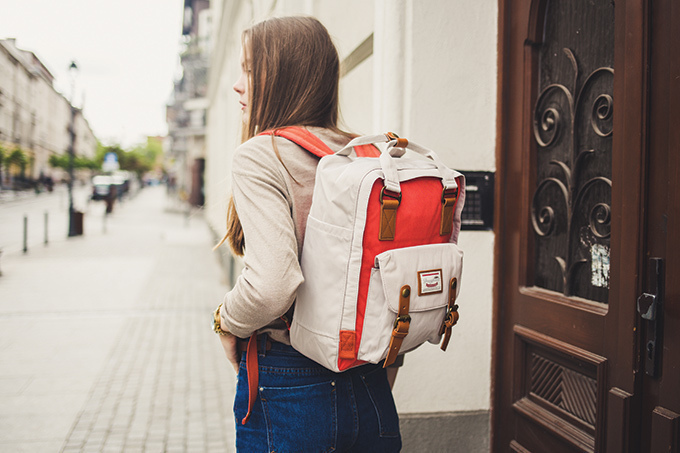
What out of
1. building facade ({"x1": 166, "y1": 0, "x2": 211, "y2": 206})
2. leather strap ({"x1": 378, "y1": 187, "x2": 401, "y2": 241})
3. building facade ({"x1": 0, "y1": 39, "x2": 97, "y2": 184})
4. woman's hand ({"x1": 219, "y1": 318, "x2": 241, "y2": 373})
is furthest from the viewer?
building facade ({"x1": 166, "y1": 0, "x2": 211, "y2": 206})

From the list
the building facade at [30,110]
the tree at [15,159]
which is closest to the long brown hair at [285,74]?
the building facade at [30,110]

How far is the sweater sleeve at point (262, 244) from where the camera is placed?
1381 mm

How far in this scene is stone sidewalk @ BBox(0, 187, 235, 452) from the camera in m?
3.82

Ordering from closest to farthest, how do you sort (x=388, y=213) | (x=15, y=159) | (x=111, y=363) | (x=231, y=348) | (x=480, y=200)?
1. (x=388, y=213)
2. (x=231, y=348)
3. (x=480, y=200)
4. (x=111, y=363)
5. (x=15, y=159)

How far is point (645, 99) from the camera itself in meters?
1.69

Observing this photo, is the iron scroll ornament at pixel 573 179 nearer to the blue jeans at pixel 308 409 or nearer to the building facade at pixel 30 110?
the blue jeans at pixel 308 409

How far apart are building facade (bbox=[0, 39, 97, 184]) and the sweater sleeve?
18080 millimetres

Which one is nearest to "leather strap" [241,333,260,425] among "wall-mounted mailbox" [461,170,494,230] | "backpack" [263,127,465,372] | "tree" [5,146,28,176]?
"backpack" [263,127,465,372]

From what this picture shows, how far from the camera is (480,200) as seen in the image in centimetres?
260

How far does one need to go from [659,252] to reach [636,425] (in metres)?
0.59

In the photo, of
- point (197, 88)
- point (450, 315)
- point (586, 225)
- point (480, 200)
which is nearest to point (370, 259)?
point (450, 315)

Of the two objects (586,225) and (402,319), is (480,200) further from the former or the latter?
(402,319)

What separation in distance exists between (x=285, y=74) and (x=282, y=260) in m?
0.61

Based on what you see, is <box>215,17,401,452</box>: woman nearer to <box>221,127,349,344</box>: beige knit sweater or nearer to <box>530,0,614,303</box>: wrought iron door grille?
<box>221,127,349,344</box>: beige knit sweater
